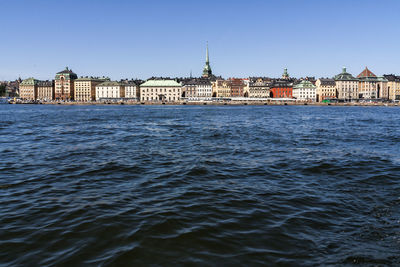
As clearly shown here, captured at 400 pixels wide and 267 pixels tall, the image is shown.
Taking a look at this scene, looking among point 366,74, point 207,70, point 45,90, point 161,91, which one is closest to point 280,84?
point 366,74

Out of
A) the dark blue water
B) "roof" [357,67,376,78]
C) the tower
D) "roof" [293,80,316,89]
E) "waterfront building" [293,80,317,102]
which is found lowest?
the dark blue water

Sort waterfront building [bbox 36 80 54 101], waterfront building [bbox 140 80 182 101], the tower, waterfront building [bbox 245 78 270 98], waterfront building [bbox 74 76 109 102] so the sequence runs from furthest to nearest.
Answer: the tower < waterfront building [bbox 36 80 54 101] < waterfront building [bbox 74 76 109 102] < waterfront building [bbox 140 80 182 101] < waterfront building [bbox 245 78 270 98]

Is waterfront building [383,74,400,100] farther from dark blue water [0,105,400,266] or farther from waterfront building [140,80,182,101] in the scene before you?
dark blue water [0,105,400,266]

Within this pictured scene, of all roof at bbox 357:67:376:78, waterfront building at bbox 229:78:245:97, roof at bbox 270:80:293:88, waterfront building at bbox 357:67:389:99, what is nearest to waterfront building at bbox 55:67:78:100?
waterfront building at bbox 229:78:245:97

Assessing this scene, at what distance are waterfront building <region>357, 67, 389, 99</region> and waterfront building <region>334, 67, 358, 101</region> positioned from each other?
387cm

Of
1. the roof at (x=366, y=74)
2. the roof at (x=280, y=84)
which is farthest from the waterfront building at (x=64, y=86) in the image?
the roof at (x=366, y=74)

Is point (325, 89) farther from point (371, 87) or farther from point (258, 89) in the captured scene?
point (258, 89)

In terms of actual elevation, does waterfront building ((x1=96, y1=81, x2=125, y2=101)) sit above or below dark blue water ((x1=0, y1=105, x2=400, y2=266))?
above

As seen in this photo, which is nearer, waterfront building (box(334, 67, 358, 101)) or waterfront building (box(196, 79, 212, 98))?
waterfront building (box(334, 67, 358, 101))

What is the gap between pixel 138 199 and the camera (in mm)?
8516

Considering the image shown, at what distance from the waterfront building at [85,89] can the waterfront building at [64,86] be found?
10.6ft

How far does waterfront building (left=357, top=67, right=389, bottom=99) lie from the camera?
6132 inches

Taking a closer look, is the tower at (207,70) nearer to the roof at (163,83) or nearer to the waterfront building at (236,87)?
the waterfront building at (236,87)

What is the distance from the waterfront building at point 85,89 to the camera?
566 feet
